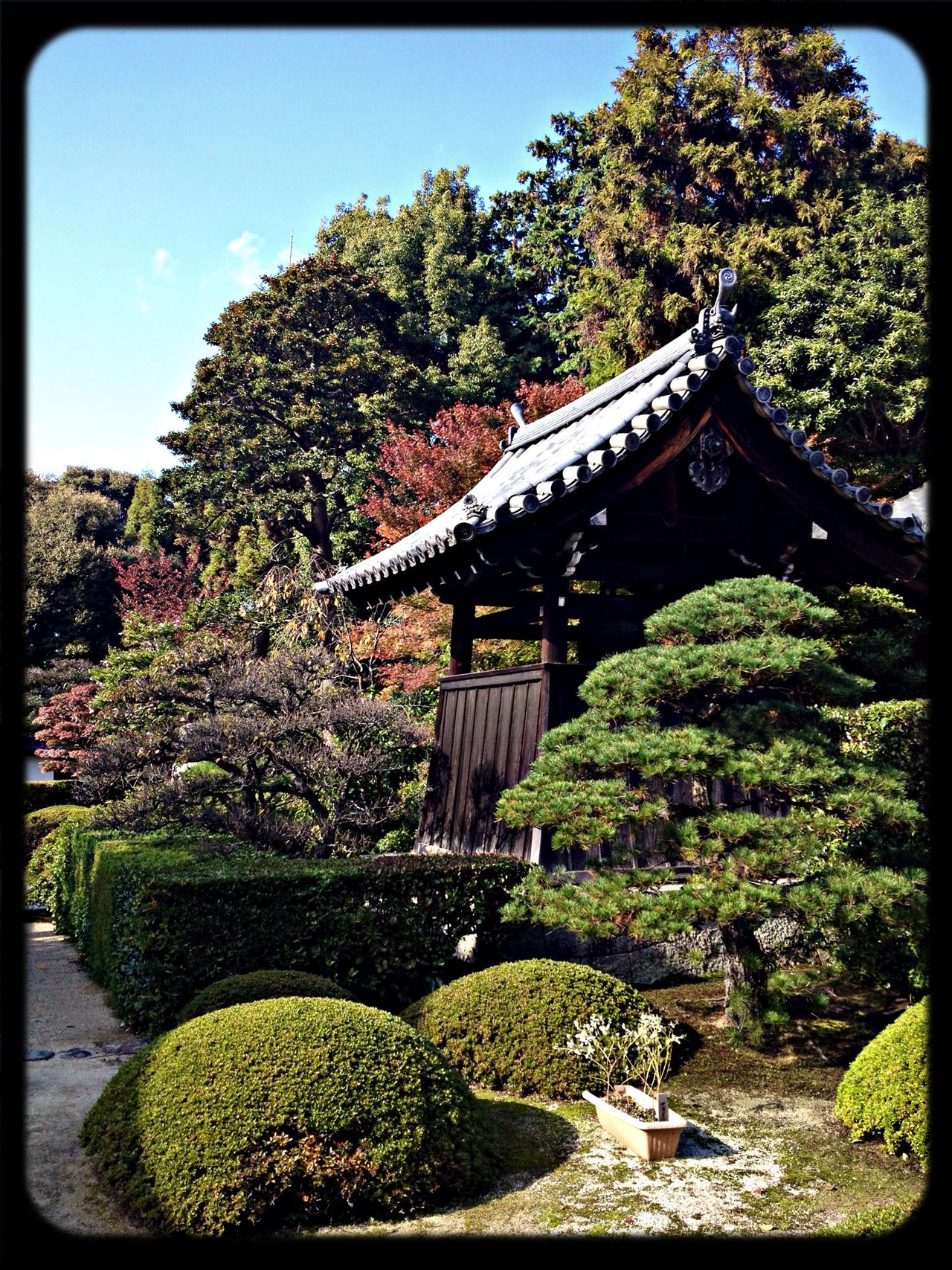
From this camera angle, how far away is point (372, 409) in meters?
26.6

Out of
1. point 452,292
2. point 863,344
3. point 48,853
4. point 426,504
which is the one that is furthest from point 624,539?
point 452,292

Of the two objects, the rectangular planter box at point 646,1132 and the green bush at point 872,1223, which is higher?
the green bush at point 872,1223

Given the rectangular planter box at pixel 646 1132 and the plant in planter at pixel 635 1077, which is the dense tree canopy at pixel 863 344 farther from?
the rectangular planter box at pixel 646 1132

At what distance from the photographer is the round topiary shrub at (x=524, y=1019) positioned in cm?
615

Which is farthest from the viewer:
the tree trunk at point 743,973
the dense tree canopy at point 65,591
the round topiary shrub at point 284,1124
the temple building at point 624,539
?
the dense tree canopy at point 65,591

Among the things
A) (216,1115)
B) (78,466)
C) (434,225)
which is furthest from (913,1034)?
(78,466)

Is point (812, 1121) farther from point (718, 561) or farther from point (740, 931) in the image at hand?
point (718, 561)

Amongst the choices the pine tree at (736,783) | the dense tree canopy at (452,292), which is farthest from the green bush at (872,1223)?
the dense tree canopy at (452,292)

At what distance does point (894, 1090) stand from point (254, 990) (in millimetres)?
3477

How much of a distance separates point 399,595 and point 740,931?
522 cm

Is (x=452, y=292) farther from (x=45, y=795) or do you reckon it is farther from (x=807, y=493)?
(x=807, y=493)

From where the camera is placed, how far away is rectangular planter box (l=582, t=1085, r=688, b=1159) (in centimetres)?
507

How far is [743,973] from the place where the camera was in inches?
274

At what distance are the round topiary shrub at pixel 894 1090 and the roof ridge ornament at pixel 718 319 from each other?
227 inches
